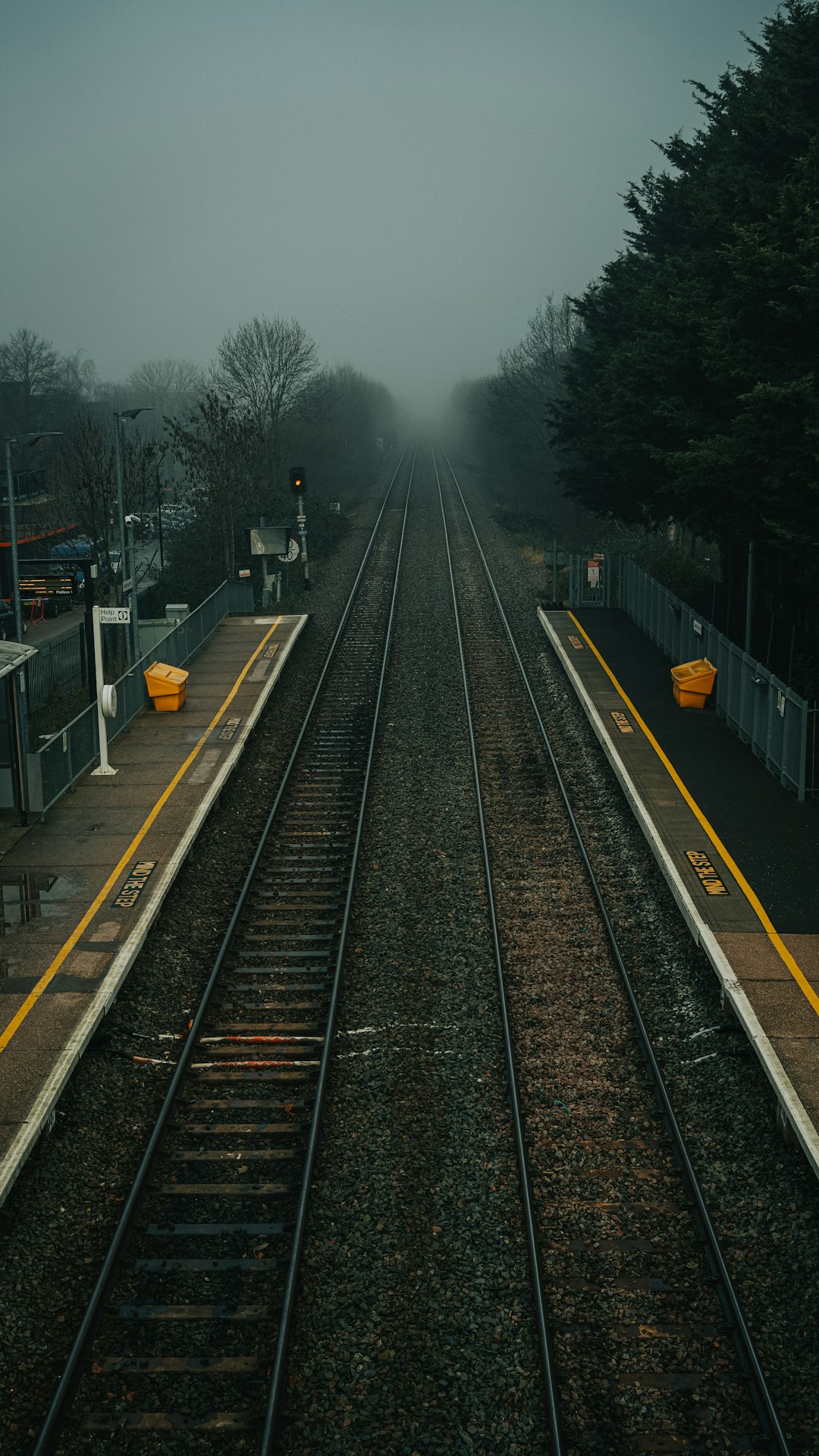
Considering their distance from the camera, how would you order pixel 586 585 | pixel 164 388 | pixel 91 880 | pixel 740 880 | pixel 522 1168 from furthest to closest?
1. pixel 164 388
2. pixel 586 585
3. pixel 91 880
4. pixel 740 880
5. pixel 522 1168

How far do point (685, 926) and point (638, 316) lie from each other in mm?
19547

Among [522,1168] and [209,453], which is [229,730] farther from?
[209,453]

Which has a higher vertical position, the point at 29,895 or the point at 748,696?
the point at 748,696

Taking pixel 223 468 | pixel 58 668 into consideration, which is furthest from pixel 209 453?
pixel 58 668

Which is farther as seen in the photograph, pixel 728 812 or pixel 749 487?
pixel 749 487

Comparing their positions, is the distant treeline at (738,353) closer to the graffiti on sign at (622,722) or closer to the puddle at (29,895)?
the graffiti on sign at (622,722)

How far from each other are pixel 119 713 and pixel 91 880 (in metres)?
8.12

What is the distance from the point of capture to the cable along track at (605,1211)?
7.16 metres

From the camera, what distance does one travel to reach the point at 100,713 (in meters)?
19.8

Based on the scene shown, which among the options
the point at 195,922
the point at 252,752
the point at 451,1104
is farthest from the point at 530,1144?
the point at 252,752

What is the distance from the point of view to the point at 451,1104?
34.3 ft

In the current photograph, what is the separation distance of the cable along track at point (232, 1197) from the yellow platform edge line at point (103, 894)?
→ 5.63 feet

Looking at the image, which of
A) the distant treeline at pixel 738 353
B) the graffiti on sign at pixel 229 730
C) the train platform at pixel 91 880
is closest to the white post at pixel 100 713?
the train platform at pixel 91 880

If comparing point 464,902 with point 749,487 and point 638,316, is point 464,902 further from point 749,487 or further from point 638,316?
point 638,316
